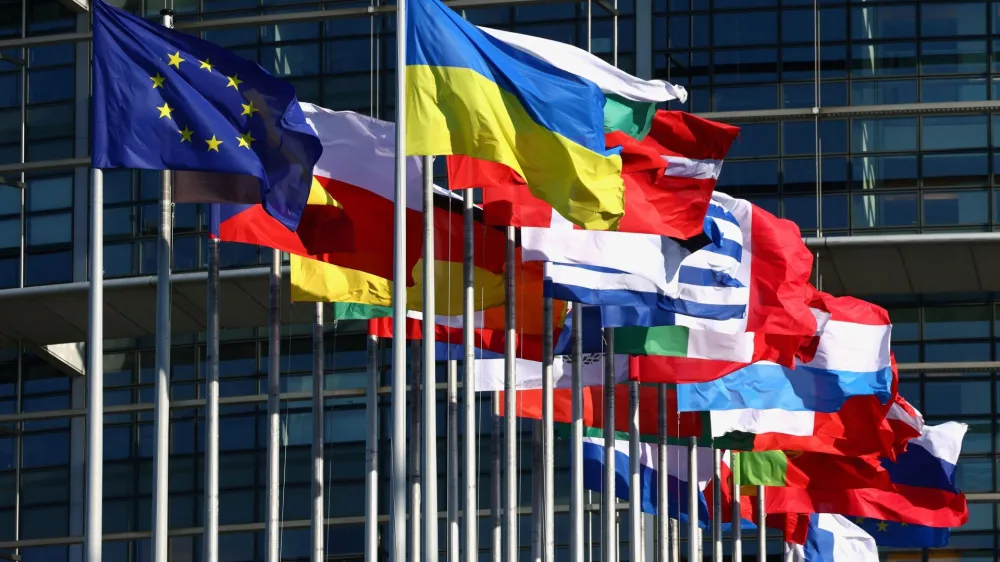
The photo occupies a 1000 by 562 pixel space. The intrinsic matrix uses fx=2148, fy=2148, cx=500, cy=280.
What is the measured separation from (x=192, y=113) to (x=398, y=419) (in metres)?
3.92

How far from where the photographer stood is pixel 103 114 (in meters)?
21.0

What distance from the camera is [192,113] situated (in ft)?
69.6

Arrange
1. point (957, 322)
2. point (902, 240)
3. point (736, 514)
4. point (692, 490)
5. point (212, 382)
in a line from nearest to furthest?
Result: point (212, 382) → point (692, 490) → point (736, 514) → point (902, 240) → point (957, 322)

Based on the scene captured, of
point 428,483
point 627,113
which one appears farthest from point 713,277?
point 428,483

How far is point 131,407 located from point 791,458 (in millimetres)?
21074

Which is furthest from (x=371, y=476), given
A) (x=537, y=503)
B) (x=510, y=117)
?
(x=510, y=117)

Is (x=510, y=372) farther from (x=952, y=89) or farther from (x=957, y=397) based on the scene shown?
(x=957, y=397)

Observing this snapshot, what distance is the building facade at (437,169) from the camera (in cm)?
5553

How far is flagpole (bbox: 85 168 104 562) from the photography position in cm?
1975

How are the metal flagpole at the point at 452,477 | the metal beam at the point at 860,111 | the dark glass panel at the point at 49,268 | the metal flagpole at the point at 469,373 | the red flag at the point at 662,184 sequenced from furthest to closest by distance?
1. the dark glass panel at the point at 49,268
2. the metal beam at the point at 860,111
3. the metal flagpole at the point at 452,477
4. the red flag at the point at 662,184
5. the metal flagpole at the point at 469,373

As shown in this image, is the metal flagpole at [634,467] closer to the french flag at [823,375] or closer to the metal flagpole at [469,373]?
the french flag at [823,375]

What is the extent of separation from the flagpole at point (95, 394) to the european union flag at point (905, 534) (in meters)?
29.4

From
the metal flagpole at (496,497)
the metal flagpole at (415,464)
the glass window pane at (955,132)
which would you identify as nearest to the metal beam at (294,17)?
the glass window pane at (955,132)

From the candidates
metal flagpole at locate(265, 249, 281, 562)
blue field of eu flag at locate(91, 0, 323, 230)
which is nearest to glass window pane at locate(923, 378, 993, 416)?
metal flagpole at locate(265, 249, 281, 562)
